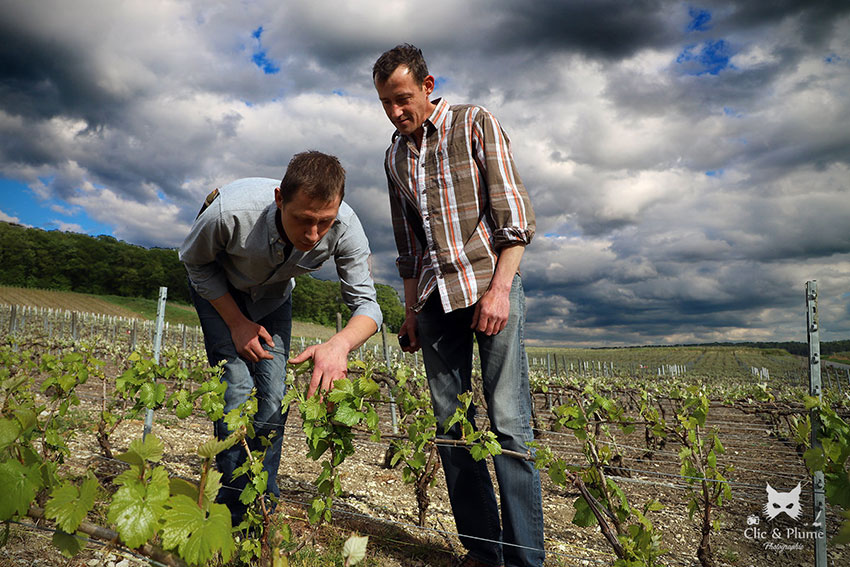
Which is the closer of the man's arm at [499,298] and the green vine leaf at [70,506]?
the green vine leaf at [70,506]

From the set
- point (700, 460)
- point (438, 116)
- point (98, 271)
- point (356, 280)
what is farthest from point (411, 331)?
point (98, 271)

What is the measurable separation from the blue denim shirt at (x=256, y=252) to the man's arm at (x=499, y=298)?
1.80ft

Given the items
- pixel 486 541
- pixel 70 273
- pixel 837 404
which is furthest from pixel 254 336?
pixel 70 273

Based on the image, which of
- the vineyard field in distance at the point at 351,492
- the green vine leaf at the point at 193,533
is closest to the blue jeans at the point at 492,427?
the vineyard field in distance at the point at 351,492

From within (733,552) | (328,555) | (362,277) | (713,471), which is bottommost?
(733,552)

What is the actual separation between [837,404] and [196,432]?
9816 millimetres

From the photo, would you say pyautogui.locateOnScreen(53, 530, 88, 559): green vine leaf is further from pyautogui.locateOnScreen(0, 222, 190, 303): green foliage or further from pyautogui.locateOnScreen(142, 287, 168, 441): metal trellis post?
pyautogui.locateOnScreen(0, 222, 190, 303): green foliage

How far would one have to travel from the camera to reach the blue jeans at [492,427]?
6.11 ft

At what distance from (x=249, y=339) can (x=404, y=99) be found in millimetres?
1308

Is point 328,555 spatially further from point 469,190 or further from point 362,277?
point 469,190

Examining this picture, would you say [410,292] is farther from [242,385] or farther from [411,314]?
[242,385]

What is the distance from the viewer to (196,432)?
5.88 meters

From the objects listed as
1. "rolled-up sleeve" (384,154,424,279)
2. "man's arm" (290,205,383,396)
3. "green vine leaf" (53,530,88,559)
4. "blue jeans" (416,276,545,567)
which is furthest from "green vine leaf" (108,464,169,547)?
"rolled-up sleeve" (384,154,424,279)

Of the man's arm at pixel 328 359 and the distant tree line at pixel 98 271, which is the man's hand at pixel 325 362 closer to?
the man's arm at pixel 328 359
